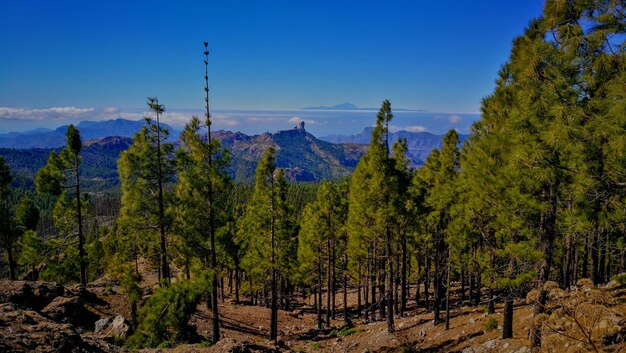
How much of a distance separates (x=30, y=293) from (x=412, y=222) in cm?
2078

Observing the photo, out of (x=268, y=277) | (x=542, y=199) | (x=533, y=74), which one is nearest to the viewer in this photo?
(x=533, y=74)

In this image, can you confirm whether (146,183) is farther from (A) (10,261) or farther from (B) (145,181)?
(A) (10,261)

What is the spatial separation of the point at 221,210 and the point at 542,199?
13.8 metres

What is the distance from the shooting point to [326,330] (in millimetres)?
26969

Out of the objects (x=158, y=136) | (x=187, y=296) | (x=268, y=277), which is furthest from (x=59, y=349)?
(x=268, y=277)

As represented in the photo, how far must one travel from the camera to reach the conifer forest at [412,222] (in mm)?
7844

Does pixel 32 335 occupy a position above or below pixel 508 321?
above

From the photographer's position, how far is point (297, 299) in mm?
50281

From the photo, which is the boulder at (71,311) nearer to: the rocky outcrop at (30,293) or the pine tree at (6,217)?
the rocky outcrop at (30,293)

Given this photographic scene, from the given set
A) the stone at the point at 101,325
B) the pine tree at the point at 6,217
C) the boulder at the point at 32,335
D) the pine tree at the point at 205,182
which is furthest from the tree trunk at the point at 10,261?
the boulder at the point at 32,335

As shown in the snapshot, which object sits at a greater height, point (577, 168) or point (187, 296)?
point (577, 168)

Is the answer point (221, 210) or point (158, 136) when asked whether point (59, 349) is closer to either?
point (221, 210)

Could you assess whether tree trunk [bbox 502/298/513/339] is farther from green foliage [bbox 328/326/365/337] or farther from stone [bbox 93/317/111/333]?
stone [bbox 93/317/111/333]

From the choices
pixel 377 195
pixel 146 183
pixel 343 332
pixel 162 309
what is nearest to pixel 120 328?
pixel 162 309
